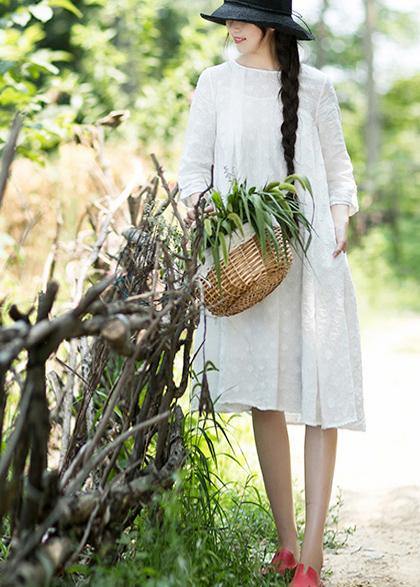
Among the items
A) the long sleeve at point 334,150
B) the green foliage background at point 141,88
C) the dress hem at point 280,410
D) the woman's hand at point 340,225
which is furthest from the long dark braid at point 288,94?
the green foliage background at point 141,88

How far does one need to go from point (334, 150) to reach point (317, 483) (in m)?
1.09

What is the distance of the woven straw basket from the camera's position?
10.3ft

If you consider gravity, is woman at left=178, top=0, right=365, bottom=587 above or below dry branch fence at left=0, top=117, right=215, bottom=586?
above

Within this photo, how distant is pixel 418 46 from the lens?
2667 centimetres

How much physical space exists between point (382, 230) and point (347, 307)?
1218 cm

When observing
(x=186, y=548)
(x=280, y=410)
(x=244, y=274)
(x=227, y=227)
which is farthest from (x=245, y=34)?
(x=186, y=548)

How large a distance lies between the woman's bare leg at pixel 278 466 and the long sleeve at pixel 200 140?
31.0 inches

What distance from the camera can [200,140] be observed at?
3.49 m

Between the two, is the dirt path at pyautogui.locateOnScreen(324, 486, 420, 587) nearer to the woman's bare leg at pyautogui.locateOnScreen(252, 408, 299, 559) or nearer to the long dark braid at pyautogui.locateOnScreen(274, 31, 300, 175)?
the woman's bare leg at pyautogui.locateOnScreen(252, 408, 299, 559)

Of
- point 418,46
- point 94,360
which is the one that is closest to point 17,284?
point 94,360

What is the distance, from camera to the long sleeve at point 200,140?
3484mm

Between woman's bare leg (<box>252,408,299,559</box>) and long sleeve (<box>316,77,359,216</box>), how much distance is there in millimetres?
752

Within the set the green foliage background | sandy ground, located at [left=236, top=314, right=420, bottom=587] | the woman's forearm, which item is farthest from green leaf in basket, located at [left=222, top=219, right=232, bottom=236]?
the green foliage background

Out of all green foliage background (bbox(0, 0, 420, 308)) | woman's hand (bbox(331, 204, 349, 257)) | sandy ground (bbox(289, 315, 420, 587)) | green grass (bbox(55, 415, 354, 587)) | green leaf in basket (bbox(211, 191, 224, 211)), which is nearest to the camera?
green grass (bbox(55, 415, 354, 587))
